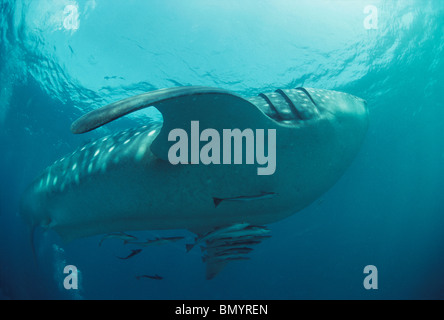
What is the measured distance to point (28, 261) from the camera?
2900 centimetres

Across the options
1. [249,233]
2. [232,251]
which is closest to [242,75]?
[232,251]

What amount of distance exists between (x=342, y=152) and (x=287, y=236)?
2560cm

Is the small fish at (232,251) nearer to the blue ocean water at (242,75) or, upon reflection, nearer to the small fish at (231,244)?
the small fish at (231,244)

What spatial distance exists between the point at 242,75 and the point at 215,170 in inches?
401

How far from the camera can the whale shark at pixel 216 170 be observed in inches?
120

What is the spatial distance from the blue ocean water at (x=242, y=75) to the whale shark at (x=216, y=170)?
3.97 meters

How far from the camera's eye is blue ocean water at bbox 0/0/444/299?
32.9ft

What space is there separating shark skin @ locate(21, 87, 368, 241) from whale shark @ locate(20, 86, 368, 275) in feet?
0.04

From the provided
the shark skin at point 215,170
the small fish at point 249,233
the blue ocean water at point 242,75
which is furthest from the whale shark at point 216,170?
the blue ocean water at point 242,75

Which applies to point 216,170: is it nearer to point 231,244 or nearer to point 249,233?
point 249,233

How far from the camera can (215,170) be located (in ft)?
10.5

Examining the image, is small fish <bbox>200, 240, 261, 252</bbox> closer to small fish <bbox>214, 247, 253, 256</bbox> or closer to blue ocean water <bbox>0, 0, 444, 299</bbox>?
small fish <bbox>214, 247, 253, 256</bbox>

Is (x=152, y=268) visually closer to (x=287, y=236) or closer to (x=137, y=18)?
(x=287, y=236)

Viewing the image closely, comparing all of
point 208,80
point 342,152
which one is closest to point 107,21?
point 208,80
